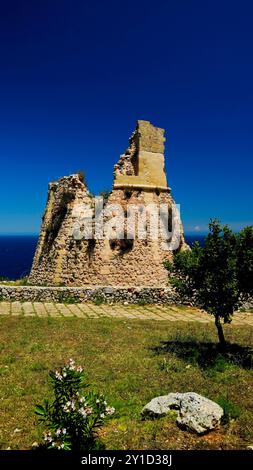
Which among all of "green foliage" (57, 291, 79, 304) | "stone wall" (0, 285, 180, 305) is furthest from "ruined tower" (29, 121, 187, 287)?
"green foliage" (57, 291, 79, 304)

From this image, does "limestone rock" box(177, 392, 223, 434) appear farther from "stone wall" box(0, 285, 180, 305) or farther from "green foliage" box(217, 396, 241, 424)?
"stone wall" box(0, 285, 180, 305)

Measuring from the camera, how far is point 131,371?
→ 8.37m

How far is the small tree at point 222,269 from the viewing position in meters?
9.55

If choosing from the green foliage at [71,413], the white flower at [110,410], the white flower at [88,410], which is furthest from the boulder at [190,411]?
the white flower at [88,410]

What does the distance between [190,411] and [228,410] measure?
87cm

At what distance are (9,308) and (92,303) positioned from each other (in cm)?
369

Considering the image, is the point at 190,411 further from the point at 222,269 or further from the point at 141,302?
the point at 141,302

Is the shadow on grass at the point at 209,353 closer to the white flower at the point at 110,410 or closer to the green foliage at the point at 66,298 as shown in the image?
the white flower at the point at 110,410

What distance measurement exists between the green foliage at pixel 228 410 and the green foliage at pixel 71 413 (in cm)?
212

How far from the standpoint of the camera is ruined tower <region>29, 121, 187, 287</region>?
62.5ft

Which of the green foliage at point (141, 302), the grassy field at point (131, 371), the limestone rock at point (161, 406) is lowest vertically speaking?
the grassy field at point (131, 371)

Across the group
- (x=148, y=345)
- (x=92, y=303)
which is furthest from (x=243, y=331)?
(x=92, y=303)

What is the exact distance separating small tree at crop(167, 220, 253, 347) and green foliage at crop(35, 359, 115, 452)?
5.48 metres

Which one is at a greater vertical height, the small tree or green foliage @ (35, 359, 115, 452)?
the small tree
